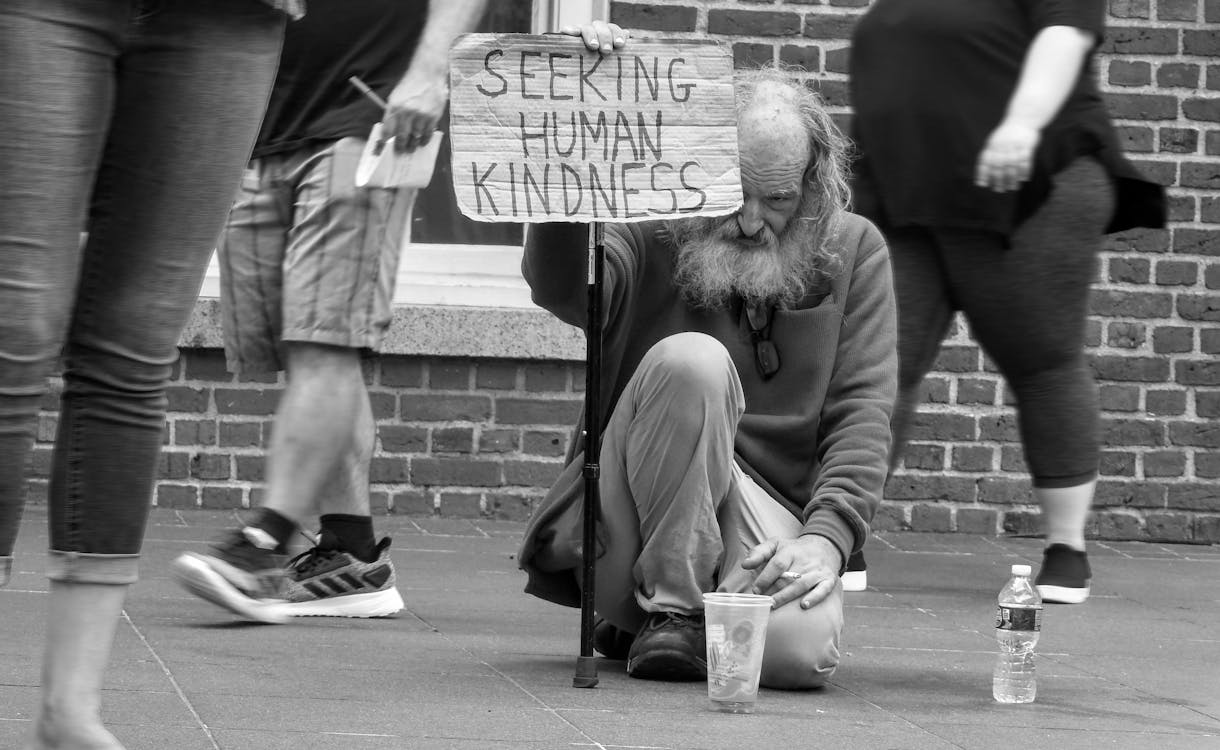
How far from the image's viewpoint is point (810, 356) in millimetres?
3680

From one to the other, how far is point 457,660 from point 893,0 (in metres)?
1.76

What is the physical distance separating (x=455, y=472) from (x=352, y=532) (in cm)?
200

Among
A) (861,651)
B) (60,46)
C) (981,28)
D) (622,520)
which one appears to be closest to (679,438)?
(622,520)

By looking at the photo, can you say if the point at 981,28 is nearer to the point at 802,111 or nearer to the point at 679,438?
the point at 802,111

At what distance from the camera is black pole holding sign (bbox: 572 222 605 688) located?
338 cm

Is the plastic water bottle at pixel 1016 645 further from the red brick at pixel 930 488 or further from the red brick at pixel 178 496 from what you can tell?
the red brick at pixel 178 496

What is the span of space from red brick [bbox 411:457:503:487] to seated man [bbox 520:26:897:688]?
2.44 m

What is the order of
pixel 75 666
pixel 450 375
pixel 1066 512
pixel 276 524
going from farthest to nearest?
1. pixel 450 375
2. pixel 276 524
3. pixel 1066 512
4. pixel 75 666

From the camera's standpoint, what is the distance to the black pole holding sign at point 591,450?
3375 millimetres

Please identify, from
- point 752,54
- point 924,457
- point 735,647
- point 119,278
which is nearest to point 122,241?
point 119,278

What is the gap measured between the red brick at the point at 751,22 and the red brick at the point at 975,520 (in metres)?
1.76

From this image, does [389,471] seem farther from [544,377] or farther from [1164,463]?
[1164,463]

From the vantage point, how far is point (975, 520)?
21.1 feet

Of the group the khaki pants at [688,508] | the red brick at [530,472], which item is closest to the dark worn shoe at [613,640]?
the khaki pants at [688,508]
